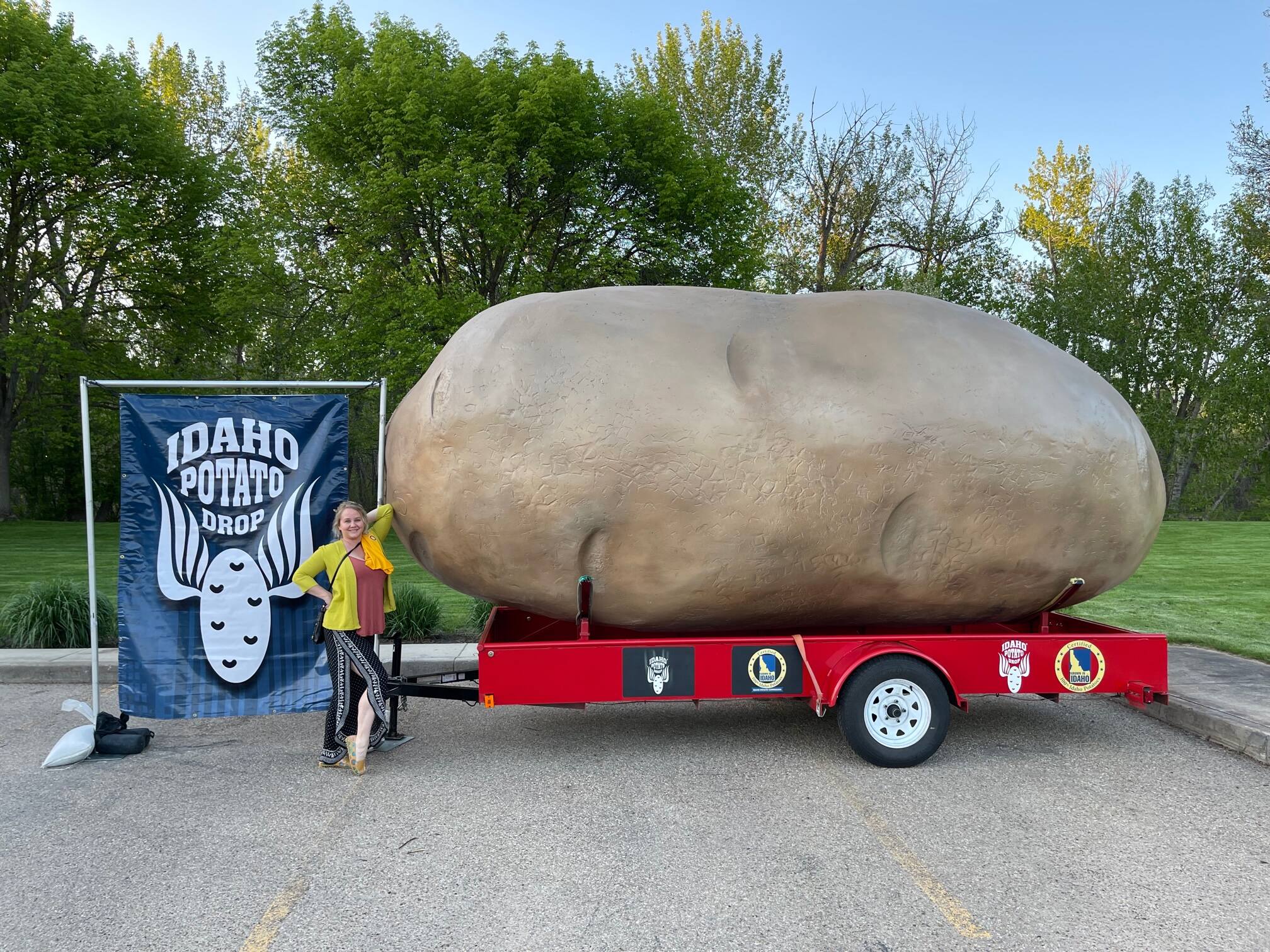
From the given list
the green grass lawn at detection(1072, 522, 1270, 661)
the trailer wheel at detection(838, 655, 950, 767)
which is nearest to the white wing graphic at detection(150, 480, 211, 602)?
the trailer wheel at detection(838, 655, 950, 767)

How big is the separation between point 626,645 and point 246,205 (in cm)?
2288

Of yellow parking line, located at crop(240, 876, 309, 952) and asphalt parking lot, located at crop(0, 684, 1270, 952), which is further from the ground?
yellow parking line, located at crop(240, 876, 309, 952)

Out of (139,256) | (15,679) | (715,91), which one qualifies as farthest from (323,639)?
(715,91)

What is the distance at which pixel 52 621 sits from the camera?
8.47 meters

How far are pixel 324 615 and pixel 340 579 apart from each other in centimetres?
24

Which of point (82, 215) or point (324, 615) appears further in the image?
point (82, 215)

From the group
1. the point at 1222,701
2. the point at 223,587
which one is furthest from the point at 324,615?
the point at 1222,701

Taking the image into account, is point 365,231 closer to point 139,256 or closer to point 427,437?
point 139,256

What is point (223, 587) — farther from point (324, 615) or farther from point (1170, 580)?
point (1170, 580)

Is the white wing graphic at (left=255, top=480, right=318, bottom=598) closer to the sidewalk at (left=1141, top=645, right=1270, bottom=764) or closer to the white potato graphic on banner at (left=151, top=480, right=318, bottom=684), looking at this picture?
the white potato graphic on banner at (left=151, top=480, right=318, bottom=684)

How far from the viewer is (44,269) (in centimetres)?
2225

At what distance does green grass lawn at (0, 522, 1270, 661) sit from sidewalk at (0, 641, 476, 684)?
1.55 metres

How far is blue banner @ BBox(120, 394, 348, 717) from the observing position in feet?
17.1

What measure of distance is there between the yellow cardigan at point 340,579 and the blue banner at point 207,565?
0.28 metres
